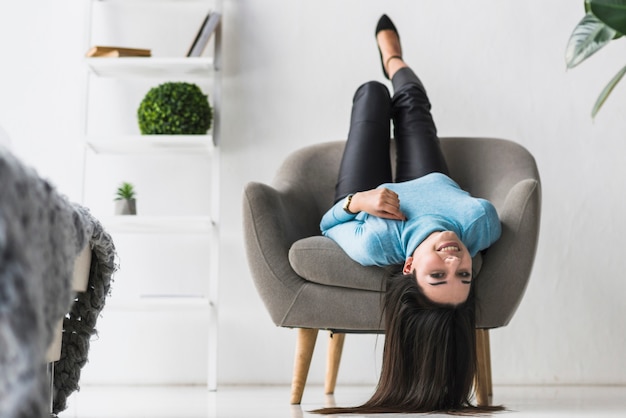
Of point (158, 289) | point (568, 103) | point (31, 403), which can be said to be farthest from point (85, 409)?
point (568, 103)

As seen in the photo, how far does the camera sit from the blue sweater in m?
2.10

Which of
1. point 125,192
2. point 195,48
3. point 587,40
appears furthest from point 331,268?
point 195,48

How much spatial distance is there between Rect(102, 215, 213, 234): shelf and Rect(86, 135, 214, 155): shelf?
29 centimetres

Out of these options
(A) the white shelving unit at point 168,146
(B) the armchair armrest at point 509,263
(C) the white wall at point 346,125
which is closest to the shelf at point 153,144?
(A) the white shelving unit at point 168,146

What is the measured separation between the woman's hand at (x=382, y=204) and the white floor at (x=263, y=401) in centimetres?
56

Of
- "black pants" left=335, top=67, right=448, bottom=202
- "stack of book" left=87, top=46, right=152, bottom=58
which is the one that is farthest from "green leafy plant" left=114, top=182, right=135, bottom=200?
"black pants" left=335, top=67, right=448, bottom=202

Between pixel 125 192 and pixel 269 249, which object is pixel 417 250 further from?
pixel 125 192

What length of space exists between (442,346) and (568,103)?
1626mm

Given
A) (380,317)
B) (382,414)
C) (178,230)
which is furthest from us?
(178,230)

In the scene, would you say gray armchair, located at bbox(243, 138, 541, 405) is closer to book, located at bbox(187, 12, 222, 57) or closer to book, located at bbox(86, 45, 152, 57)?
book, located at bbox(187, 12, 222, 57)

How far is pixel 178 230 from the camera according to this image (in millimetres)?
3096

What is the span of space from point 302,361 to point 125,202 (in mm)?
1058

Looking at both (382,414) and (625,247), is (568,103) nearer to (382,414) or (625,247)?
(625,247)

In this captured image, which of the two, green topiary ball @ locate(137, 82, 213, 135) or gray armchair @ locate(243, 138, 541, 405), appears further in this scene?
green topiary ball @ locate(137, 82, 213, 135)
